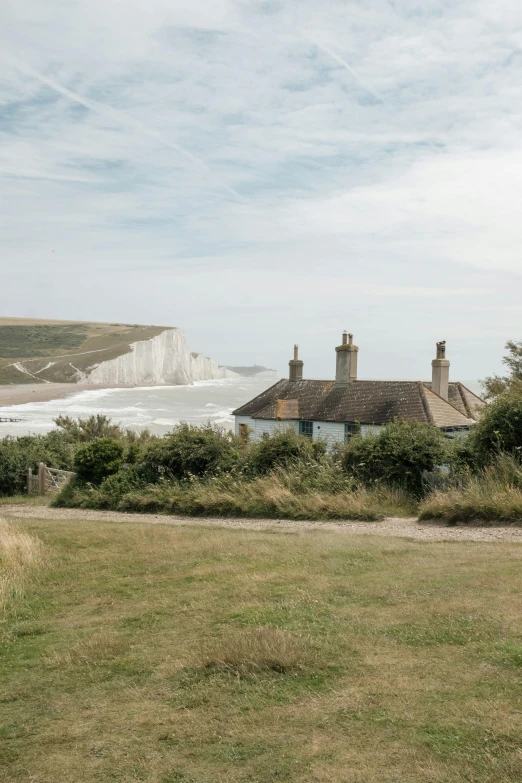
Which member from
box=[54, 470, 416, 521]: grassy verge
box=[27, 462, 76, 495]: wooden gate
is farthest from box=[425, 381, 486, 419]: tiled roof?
box=[27, 462, 76, 495]: wooden gate

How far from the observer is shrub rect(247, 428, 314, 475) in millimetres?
19153

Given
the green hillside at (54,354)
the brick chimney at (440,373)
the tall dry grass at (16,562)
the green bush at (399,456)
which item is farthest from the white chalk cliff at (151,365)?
the tall dry grass at (16,562)

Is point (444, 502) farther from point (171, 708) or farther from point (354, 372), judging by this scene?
point (354, 372)

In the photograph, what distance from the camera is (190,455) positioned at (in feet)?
65.3

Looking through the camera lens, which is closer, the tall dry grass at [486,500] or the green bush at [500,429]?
the tall dry grass at [486,500]

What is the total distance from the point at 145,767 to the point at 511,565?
6389 millimetres

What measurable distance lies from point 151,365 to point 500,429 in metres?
164

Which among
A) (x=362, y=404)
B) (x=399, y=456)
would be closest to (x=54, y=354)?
(x=362, y=404)

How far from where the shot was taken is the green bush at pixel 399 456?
55.5ft

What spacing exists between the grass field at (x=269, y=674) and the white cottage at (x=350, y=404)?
2044 cm

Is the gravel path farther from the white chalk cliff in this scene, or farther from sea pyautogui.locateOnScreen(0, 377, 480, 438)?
the white chalk cliff

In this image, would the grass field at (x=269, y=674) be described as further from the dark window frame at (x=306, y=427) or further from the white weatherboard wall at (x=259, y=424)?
the white weatherboard wall at (x=259, y=424)

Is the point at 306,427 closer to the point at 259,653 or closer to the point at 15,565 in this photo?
the point at 15,565

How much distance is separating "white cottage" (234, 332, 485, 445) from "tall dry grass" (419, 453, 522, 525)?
13.6 m
